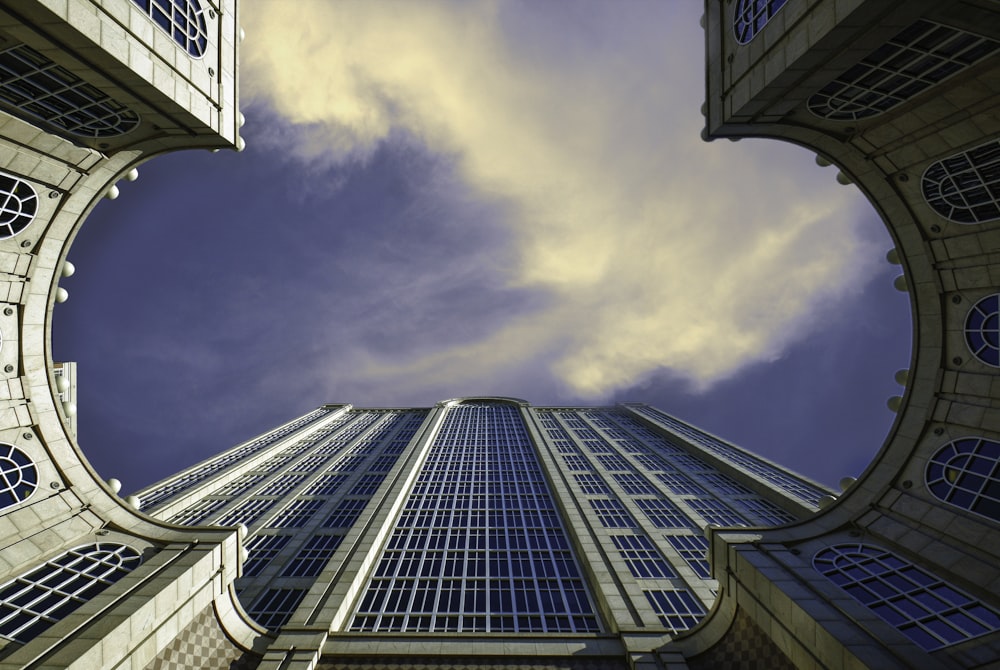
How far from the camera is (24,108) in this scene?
1540 cm

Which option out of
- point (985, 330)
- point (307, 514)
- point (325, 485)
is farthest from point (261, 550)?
point (985, 330)

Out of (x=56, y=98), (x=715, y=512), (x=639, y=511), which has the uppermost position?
(x=56, y=98)

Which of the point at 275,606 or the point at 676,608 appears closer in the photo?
the point at 676,608

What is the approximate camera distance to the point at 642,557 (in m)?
36.9

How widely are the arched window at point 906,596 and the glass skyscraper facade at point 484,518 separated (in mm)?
11578

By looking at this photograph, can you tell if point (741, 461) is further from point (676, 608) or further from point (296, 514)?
point (296, 514)

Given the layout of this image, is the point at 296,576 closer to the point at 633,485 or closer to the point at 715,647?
the point at 715,647

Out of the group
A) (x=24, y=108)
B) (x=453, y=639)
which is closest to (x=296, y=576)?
(x=453, y=639)

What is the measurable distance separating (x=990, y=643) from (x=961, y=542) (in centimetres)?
444

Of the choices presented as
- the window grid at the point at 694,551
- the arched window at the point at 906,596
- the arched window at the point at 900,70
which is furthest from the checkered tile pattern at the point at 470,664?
the arched window at the point at 900,70

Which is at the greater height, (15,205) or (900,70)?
(900,70)

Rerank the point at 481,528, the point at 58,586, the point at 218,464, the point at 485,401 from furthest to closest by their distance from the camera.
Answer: the point at 485,401 < the point at 218,464 < the point at 481,528 < the point at 58,586

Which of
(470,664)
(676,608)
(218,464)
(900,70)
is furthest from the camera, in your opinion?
(218,464)

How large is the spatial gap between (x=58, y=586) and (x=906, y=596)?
30888 mm
